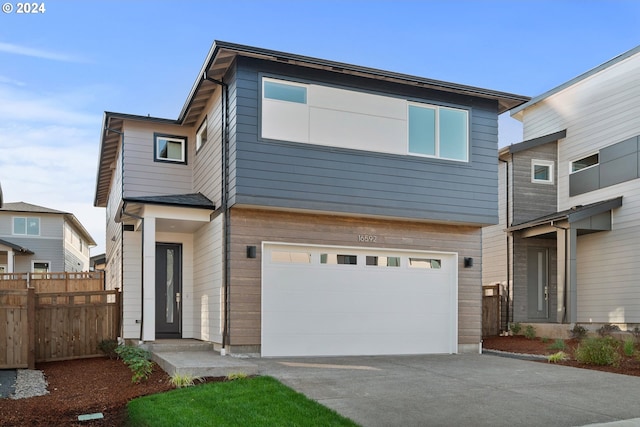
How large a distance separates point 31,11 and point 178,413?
7319 millimetres

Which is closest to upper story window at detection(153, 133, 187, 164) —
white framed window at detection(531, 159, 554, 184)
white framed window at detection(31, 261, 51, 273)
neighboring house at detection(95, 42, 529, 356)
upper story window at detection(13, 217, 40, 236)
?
neighboring house at detection(95, 42, 529, 356)

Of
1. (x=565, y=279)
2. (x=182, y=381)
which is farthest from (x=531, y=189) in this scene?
(x=182, y=381)

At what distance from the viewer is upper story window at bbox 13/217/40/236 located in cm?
3164

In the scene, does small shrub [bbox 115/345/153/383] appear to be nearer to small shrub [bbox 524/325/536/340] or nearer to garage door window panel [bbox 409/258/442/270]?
garage door window panel [bbox 409/258/442/270]

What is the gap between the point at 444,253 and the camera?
12688 mm

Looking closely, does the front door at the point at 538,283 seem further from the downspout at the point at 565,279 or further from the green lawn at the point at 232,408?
the green lawn at the point at 232,408

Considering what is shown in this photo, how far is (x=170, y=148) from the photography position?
1378cm

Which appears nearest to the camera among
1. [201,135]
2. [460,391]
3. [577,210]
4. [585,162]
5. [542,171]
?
[460,391]

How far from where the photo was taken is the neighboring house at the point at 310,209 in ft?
35.7

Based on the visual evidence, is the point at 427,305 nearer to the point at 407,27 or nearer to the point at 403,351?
the point at 403,351
